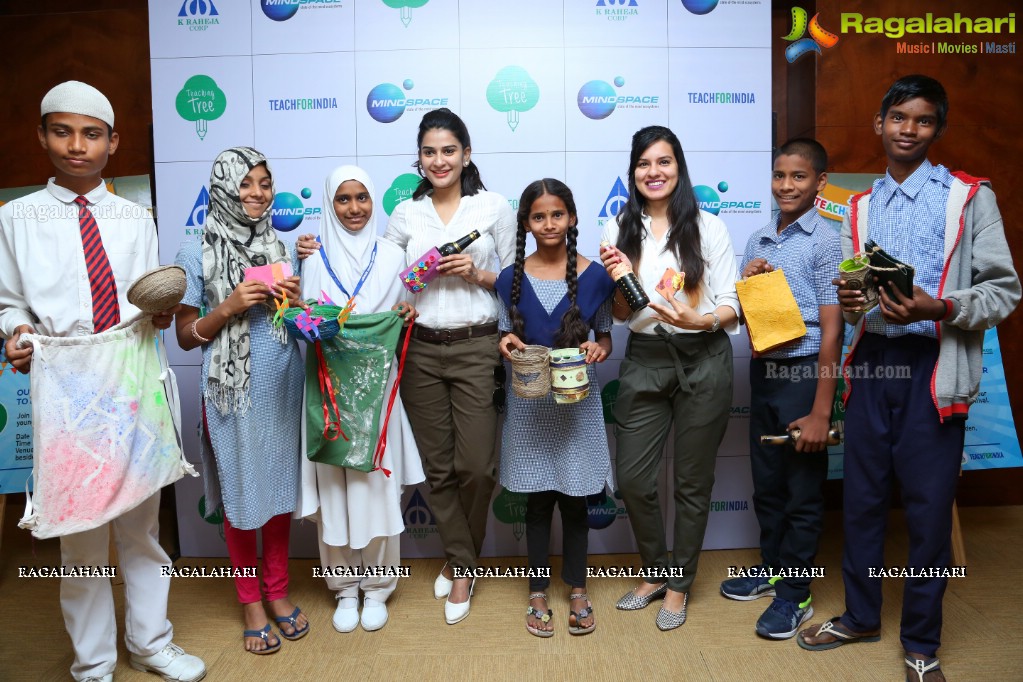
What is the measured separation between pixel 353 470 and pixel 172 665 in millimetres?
894

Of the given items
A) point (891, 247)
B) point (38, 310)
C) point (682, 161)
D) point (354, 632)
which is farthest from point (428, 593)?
point (891, 247)

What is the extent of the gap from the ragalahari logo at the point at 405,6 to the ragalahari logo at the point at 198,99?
90cm

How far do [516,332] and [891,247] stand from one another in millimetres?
1296

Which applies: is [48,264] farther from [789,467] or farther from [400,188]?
[789,467]

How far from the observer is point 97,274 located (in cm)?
211

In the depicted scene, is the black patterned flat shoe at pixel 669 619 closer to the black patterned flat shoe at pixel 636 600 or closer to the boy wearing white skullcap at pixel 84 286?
the black patterned flat shoe at pixel 636 600

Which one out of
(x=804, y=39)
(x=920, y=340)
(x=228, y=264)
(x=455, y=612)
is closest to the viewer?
(x=920, y=340)

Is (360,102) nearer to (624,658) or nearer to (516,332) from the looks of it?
(516,332)

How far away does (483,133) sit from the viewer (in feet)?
10.2

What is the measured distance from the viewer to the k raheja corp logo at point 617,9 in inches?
122

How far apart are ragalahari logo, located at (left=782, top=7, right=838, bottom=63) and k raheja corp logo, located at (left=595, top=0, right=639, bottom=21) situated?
3.61 ft

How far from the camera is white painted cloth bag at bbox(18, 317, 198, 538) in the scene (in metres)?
2.00

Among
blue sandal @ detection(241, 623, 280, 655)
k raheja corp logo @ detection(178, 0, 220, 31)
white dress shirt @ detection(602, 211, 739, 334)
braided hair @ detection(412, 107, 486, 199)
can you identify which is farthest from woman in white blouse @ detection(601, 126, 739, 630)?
k raheja corp logo @ detection(178, 0, 220, 31)

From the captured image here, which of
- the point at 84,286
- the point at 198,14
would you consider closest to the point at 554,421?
the point at 84,286
